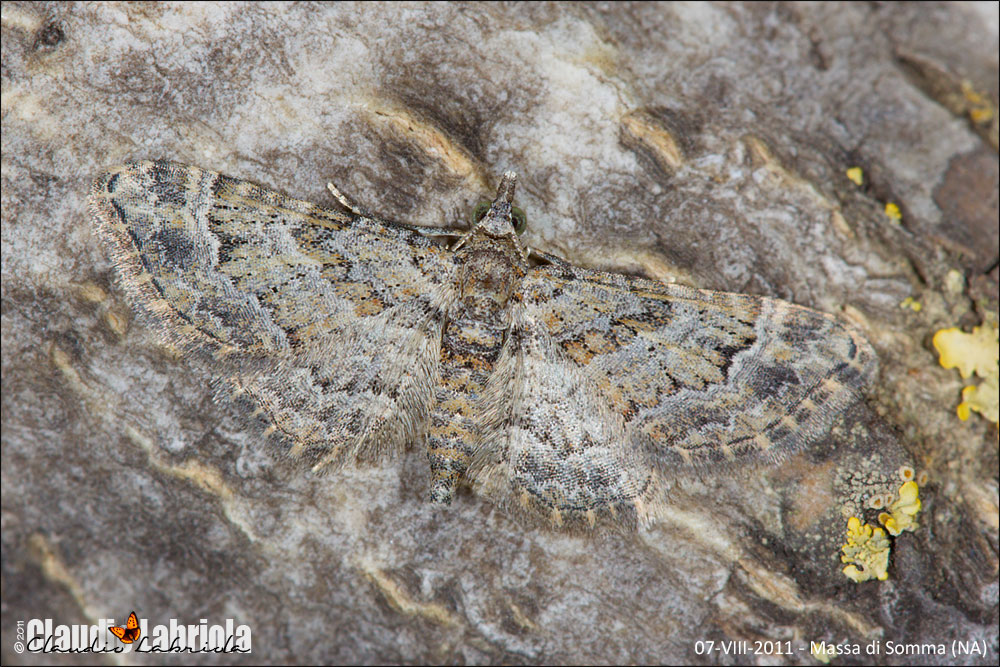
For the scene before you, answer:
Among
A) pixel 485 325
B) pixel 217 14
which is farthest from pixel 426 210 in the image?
pixel 217 14

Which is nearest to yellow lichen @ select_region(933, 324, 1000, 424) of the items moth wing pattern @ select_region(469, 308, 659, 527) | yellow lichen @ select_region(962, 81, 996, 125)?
yellow lichen @ select_region(962, 81, 996, 125)

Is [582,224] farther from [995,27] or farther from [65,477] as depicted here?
[65,477]

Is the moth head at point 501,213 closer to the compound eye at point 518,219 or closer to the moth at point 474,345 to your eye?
the moth at point 474,345

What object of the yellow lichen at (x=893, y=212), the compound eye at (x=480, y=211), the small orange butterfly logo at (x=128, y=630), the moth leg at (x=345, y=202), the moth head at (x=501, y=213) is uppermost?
the yellow lichen at (x=893, y=212)

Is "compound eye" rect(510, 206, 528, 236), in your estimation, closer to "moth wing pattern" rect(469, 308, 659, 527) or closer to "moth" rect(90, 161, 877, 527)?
"moth" rect(90, 161, 877, 527)

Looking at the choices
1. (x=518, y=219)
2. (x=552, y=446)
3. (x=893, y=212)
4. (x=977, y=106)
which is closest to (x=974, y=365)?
(x=893, y=212)

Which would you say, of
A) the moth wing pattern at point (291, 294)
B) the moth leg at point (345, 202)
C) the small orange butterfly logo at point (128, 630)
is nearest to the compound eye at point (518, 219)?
the moth wing pattern at point (291, 294)
